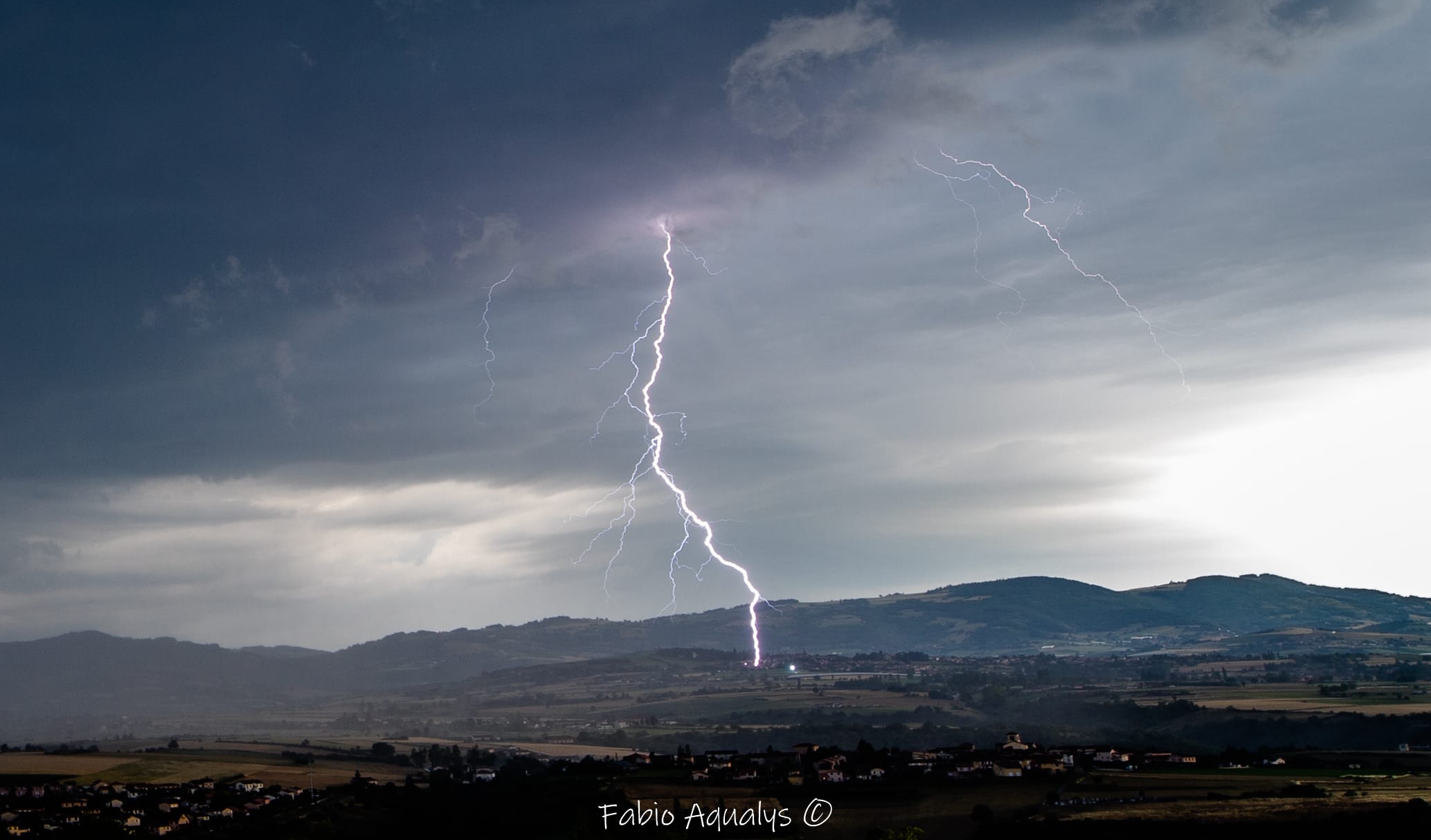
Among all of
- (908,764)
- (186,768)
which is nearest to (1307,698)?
(908,764)

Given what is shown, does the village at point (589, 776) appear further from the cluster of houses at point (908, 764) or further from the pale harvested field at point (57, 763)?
the pale harvested field at point (57, 763)

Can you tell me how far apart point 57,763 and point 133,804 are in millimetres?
28624

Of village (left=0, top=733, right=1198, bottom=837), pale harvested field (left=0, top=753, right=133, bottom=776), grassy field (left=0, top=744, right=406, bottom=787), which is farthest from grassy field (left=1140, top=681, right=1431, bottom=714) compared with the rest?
pale harvested field (left=0, top=753, right=133, bottom=776)

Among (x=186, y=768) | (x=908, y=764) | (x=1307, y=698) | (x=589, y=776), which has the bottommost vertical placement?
(x=908, y=764)

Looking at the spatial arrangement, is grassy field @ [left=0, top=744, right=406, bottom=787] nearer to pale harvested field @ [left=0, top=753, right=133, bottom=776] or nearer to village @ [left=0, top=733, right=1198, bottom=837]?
pale harvested field @ [left=0, top=753, right=133, bottom=776]

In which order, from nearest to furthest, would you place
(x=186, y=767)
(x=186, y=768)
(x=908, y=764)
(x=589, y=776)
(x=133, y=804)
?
1. (x=133, y=804)
2. (x=908, y=764)
3. (x=589, y=776)
4. (x=186, y=768)
5. (x=186, y=767)

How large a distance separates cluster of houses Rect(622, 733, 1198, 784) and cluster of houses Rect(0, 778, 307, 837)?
23546 millimetres

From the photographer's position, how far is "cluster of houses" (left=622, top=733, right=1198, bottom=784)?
67.9 metres

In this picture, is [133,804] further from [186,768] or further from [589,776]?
[589,776]

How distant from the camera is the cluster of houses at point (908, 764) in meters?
67.9

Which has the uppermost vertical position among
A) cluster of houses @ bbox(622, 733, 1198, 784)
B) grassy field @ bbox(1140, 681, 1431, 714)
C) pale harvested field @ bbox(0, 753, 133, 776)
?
pale harvested field @ bbox(0, 753, 133, 776)

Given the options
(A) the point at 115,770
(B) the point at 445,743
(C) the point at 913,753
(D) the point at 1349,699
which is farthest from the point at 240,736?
(D) the point at 1349,699

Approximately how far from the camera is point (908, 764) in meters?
74.0

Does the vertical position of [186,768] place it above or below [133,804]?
above
